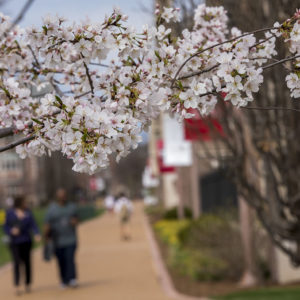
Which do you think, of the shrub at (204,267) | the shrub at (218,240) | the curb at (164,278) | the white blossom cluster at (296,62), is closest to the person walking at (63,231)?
the curb at (164,278)

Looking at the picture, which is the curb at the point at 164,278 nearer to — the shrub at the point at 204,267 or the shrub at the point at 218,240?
the shrub at the point at 204,267

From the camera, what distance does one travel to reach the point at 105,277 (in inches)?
549

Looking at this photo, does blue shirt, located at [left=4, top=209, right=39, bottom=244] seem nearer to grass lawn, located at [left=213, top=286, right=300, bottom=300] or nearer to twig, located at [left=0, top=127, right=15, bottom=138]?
grass lawn, located at [left=213, top=286, right=300, bottom=300]

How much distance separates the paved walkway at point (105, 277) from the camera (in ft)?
37.7

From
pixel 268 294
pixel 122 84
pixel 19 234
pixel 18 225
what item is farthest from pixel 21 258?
pixel 122 84

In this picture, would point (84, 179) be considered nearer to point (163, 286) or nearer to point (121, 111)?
point (163, 286)

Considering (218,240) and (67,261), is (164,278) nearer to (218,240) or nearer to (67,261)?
A: (218,240)

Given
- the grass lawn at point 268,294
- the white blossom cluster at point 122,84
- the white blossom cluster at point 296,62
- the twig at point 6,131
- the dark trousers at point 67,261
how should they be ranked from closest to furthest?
the white blossom cluster at point 122,84 < the white blossom cluster at point 296,62 < the twig at point 6,131 < the grass lawn at point 268,294 < the dark trousers at point 67,261

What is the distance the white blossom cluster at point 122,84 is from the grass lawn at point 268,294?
624 cm

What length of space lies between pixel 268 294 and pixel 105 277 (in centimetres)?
485

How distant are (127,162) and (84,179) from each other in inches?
390

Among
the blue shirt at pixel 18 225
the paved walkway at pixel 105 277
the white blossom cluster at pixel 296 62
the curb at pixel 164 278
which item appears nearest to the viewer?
the white blossom cluster at pixel 296 62

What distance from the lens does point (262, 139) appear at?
8.01 metres

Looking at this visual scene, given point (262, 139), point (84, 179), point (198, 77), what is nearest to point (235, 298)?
point (262, 139)
